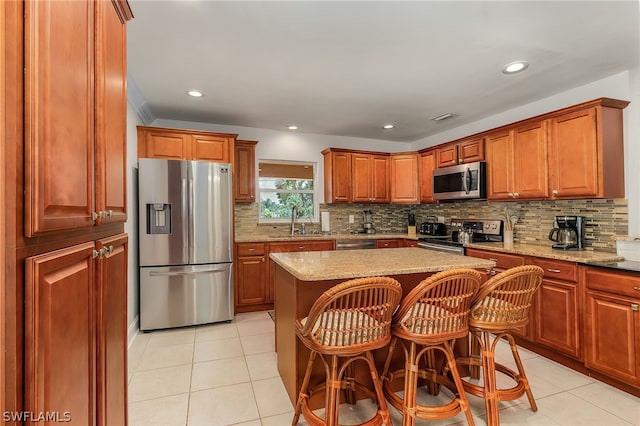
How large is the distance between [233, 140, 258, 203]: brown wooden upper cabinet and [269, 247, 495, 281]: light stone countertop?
85.3 inches

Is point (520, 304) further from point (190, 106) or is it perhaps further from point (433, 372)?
point (190, 106)

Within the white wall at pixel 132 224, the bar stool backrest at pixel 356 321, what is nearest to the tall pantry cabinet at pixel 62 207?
the bar stool backrest at pixel 356 321

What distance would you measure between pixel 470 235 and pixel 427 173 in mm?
1178

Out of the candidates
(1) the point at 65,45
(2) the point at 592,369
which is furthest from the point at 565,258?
(1) the point at 65,45

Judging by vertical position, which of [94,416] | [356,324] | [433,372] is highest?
[356,324]

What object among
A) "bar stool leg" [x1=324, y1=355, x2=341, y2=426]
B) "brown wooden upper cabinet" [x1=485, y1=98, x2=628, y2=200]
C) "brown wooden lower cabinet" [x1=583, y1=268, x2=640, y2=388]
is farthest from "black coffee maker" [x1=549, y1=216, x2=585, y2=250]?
"bar stool leg" [x1=324, y1=355, x2=341, y2=426]

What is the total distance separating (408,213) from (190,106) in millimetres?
3841

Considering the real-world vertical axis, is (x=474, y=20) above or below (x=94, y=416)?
above

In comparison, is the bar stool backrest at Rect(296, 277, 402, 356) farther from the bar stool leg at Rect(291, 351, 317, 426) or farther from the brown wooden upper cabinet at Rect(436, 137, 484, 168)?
the brown wooden upper cabinet at Rect(436, 137, 484, 168)

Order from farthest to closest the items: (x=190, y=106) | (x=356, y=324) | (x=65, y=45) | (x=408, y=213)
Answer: (x=408, y=213), (x=190, y=106), (x=356, y=324), (x=65, y=45)

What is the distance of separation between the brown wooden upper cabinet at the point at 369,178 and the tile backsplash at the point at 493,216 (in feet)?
1.10

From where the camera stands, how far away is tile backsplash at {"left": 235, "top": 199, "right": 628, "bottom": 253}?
2.83 m

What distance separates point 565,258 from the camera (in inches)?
101

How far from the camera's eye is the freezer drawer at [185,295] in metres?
3.31
